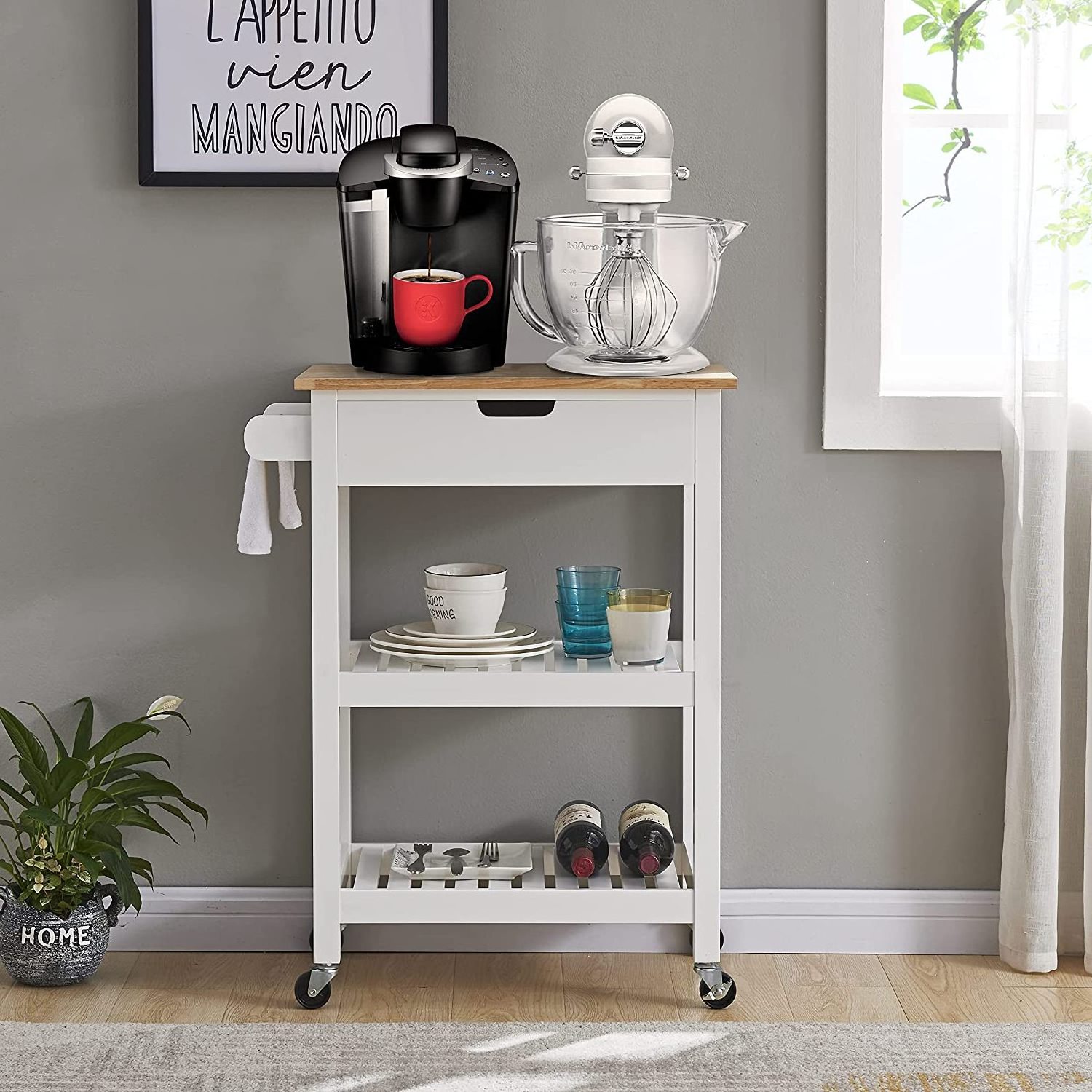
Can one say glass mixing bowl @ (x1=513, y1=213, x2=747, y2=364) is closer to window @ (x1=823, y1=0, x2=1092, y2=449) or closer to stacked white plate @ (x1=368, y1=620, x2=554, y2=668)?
window @ (x1=823, y1=0, x2=1092, y2=449)

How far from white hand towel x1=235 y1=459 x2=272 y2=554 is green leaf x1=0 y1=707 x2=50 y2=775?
476 millimetres

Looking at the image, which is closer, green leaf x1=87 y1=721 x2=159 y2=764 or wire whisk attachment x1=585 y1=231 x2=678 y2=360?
wire whisk attachment x1=585 y1=231 x2=678 y2=360

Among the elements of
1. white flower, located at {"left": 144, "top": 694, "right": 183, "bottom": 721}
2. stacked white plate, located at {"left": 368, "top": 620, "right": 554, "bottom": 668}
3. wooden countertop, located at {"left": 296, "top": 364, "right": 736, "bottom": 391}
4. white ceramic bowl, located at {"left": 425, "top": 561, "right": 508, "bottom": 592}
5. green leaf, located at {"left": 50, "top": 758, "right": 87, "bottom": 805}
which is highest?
wooden countertop, located at {"left": 296, "top": 364, "right": 736, "bottom": 391}

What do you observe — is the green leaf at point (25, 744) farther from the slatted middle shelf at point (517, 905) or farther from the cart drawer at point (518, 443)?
the cart drawer at point (518, 443)

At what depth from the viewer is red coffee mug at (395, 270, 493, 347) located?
196 centimetres

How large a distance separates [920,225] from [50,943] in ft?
5.88

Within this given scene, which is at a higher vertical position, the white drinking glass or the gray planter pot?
the white drinking glass

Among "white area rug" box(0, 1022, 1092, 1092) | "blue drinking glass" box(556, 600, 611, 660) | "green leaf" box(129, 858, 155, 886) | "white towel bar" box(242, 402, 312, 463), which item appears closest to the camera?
"white area rug" box(0, 1022, 1092, 1092)

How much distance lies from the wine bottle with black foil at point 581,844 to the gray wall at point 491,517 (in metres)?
0.16

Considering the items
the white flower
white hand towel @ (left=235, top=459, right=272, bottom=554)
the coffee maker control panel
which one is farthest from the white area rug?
the coffee maker control panel

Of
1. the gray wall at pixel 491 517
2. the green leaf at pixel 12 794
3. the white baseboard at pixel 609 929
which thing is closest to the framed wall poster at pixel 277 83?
the gray wall at pixel 491 517

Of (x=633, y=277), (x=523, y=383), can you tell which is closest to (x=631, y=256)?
(x=633, y=277)

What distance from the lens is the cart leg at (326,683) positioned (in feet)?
6.40

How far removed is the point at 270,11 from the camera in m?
2.16
